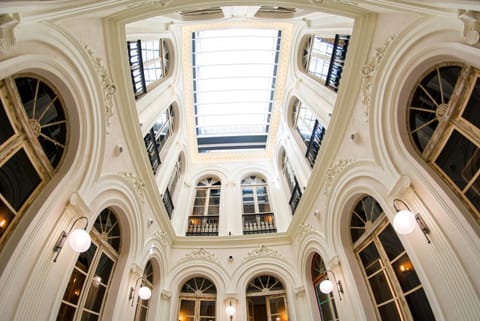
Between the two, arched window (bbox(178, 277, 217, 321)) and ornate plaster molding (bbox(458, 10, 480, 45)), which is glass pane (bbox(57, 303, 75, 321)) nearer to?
arched window (bbox(178, 277, 217, 321))

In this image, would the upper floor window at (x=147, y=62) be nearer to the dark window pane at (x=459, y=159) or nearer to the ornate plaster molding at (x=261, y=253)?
the ornate plaster molding at (x=261, y=253)

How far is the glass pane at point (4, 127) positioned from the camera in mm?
2488

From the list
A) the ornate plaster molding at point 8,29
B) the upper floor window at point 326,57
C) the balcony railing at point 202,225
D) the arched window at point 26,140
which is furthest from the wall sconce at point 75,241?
the upper floor window at point 326,57

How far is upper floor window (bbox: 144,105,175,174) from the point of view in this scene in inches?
250

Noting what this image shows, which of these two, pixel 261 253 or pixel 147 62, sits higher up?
pixel 147 62

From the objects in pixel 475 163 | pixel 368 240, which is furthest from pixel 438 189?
pixel 368 240

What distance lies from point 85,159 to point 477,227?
16.0 feet

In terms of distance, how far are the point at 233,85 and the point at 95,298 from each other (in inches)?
408

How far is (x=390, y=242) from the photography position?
13.1 feet

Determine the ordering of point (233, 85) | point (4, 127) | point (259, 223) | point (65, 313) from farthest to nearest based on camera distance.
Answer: point (233, 85)
point (259, 223)
point (65, 313)
point (4, 127)

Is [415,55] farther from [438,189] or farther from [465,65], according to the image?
[438,189]

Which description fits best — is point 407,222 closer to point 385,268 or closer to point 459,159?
point 459,159

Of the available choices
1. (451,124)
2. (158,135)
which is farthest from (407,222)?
(158,135)

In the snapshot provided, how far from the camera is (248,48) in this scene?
1099cm
